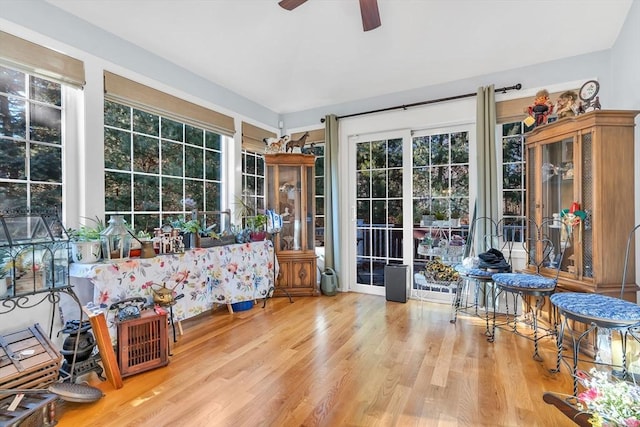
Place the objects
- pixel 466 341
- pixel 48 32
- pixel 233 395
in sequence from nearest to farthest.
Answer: pixel 233 395, pixel 48 32, pixel 466 341

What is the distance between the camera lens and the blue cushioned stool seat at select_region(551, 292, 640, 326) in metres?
1.75

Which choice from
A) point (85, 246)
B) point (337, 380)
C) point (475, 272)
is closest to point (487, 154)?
point (475, 272)

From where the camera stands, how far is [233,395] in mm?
1957

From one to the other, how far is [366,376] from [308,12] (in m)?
3.10

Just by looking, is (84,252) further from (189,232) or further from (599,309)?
(599,309)

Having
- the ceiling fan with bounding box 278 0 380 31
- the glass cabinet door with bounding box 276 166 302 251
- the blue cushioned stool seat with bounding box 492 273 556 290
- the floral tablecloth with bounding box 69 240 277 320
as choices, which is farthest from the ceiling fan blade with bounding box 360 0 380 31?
the floral tablecloth with bounding box 69 240 277 320

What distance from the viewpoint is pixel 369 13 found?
223 centimetres

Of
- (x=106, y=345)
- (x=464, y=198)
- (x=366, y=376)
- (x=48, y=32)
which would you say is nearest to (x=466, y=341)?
(x=366, y=376)

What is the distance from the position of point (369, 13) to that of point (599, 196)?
228 cm

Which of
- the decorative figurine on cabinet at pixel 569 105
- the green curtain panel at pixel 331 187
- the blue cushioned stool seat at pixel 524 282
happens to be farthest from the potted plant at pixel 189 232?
the decorative figurine on cabinet at pixel 569 105

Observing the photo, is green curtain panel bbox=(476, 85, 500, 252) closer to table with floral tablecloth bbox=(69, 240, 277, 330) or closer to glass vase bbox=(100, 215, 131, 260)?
table with floral tablecloth bbox=(69, 240, 277, 330)

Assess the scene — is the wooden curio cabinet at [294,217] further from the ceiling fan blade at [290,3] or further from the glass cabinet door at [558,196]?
the glass cabinet door at [558,196]

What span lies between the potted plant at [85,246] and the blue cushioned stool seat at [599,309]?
3298 millimetres

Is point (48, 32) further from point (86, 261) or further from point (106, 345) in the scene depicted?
point (106, 345)
